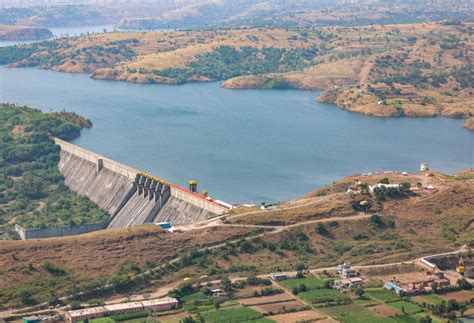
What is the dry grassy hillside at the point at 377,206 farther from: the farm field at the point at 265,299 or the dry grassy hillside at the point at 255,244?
the farm field at the point at 265,299

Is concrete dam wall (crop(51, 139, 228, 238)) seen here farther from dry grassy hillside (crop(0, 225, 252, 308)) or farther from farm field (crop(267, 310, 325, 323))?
farm field (crop(267, 310, 325, 323))

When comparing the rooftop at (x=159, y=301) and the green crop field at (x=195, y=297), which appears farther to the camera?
the green crop field at (x=195, y=297)

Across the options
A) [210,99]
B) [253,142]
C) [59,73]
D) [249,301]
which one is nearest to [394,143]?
[253,142]

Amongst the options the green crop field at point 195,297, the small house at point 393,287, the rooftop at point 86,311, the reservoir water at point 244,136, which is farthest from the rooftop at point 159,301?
the reservoir water at point 244,136

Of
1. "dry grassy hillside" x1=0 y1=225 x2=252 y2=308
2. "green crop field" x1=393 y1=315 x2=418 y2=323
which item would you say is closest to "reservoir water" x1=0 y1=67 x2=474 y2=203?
"dry grassy hillside" x1=0 y1=225 x2=252 y2=308

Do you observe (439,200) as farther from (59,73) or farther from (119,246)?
(59,73)

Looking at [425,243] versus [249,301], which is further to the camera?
[425,243]
